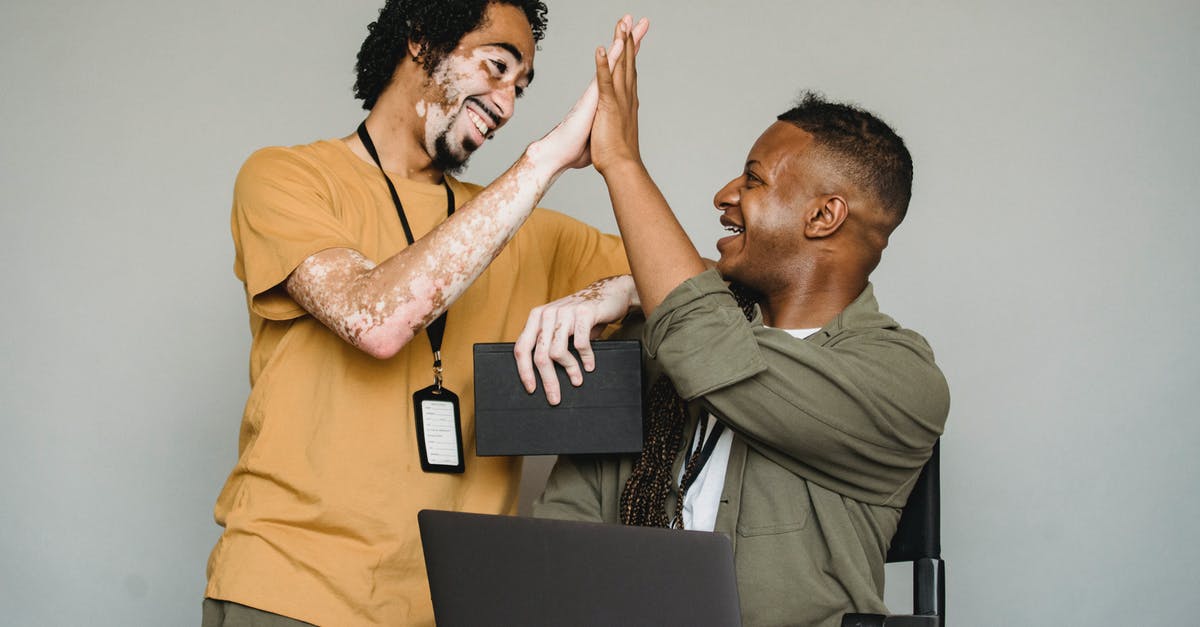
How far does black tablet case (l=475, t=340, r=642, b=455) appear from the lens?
1.32 metres

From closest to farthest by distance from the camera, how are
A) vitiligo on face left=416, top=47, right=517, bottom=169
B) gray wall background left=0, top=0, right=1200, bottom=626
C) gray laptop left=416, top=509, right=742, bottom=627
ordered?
1. gray laptop left=416, top=509, right=742, bottom=627
2. vitiligo on face left=416, top=47, right=517, bottom=169
3. gray wall background left=0, top=0, right=1200, bottom=626

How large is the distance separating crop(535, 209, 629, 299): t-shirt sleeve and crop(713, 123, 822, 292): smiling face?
38cm

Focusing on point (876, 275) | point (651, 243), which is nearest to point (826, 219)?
point (651, 243)

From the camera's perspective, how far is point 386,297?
1345 mm

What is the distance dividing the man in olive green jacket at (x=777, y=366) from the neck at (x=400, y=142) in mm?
404

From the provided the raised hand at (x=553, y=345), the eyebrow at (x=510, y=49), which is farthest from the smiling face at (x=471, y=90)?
the raised hand at (x=553, y=345)

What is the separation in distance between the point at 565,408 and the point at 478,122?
582 millimetres

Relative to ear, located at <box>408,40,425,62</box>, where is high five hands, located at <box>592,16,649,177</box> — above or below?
below

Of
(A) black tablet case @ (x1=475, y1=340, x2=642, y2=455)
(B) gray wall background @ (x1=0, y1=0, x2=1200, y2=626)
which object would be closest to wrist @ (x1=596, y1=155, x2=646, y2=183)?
(A) black tablet case @ (x1=475, y1=340, x2=642, y2=455)

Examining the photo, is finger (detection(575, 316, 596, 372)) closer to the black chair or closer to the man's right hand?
the man's right hand

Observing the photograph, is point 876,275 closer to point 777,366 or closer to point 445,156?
point 445,156

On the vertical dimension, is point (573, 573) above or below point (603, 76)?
below

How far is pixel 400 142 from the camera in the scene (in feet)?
5.62

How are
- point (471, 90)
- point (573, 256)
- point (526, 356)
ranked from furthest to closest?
point (573, 256), point (471, 90), point (526, 356)
